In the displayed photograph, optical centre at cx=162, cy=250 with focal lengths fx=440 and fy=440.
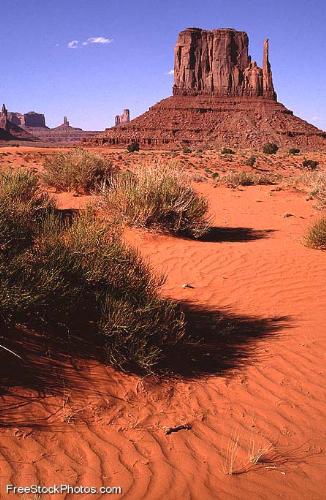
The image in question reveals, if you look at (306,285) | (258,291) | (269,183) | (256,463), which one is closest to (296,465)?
(256,463)

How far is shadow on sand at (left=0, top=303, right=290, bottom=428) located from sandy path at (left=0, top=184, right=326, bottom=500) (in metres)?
0.02

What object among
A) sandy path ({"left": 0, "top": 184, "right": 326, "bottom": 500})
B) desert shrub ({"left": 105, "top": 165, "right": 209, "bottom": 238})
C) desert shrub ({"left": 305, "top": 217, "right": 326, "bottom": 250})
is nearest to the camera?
sandy path ({"left": 0, "top": 184, "right": 326, "bottom": 500})

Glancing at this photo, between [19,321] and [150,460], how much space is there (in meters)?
1.68

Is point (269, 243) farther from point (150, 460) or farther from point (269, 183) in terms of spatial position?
point (269, 183)

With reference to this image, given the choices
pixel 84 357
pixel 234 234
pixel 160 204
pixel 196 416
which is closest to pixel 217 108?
pixel 234 234

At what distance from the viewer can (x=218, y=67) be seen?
335 feet

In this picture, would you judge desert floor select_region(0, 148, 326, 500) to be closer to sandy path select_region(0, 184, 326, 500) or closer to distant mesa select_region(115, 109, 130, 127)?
sandy path select_region(0, 184, 326, 500)

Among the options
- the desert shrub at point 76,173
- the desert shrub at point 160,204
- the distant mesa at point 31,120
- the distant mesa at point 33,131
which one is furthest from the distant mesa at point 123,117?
the desert shrub at point 160,204

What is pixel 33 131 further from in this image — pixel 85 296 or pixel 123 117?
pixel 85 296

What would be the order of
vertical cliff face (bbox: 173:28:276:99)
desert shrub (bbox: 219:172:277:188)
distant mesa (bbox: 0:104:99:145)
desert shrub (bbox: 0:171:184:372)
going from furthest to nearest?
distant mesa (bbox: 0:104:99:145) → vertical cliff face (bbox: 173:28:276:99) → desert shrub (bbox: 219:172:277:188) → desert shrub (bbox: 0:171:184:372)

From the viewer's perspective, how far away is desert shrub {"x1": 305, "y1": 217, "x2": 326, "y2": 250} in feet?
30.4

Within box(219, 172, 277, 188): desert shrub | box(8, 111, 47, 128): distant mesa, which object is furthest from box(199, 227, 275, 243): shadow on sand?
box(8, 111, 47, 128): distant mesa

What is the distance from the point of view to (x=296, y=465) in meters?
3.33

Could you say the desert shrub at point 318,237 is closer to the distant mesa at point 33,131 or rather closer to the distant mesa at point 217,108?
the distant mesa at point 217,108
